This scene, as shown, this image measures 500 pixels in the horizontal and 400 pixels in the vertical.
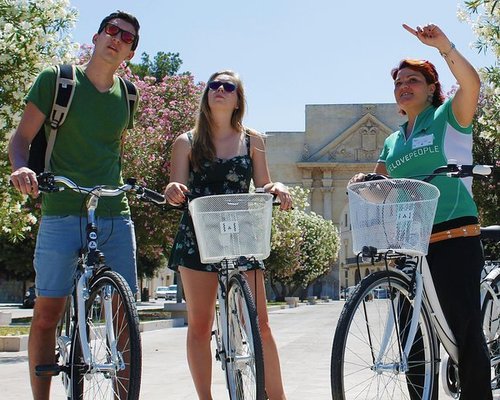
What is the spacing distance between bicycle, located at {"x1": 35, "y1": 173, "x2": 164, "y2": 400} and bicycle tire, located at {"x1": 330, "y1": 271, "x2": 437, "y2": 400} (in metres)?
0.91

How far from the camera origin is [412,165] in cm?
479

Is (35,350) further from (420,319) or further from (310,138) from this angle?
(310,138)

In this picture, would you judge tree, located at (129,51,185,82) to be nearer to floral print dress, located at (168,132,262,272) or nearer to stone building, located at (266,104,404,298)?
stone building, located at (266,104,404,298)

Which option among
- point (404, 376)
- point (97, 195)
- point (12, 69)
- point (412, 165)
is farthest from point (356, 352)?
point (12, 69)

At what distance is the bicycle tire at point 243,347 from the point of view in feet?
14.2

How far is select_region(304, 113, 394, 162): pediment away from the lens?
77750mm

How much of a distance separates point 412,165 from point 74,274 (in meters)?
1.86

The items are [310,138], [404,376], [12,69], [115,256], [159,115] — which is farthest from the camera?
[310,138]

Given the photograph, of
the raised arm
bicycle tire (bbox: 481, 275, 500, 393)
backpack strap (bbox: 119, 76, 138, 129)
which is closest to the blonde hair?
backpack strap (bbox: 119, 76, 138, 129)

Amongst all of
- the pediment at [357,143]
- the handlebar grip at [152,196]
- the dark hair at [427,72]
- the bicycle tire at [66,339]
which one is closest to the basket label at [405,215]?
the dark hair at [427,72]

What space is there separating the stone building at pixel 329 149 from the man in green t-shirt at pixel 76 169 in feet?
238

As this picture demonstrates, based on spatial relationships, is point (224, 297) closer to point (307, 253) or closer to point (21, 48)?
point (21, 48)

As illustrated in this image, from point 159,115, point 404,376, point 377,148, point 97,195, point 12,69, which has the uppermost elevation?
point 377,148

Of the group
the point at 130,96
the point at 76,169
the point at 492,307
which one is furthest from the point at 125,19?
the point at 492,307
